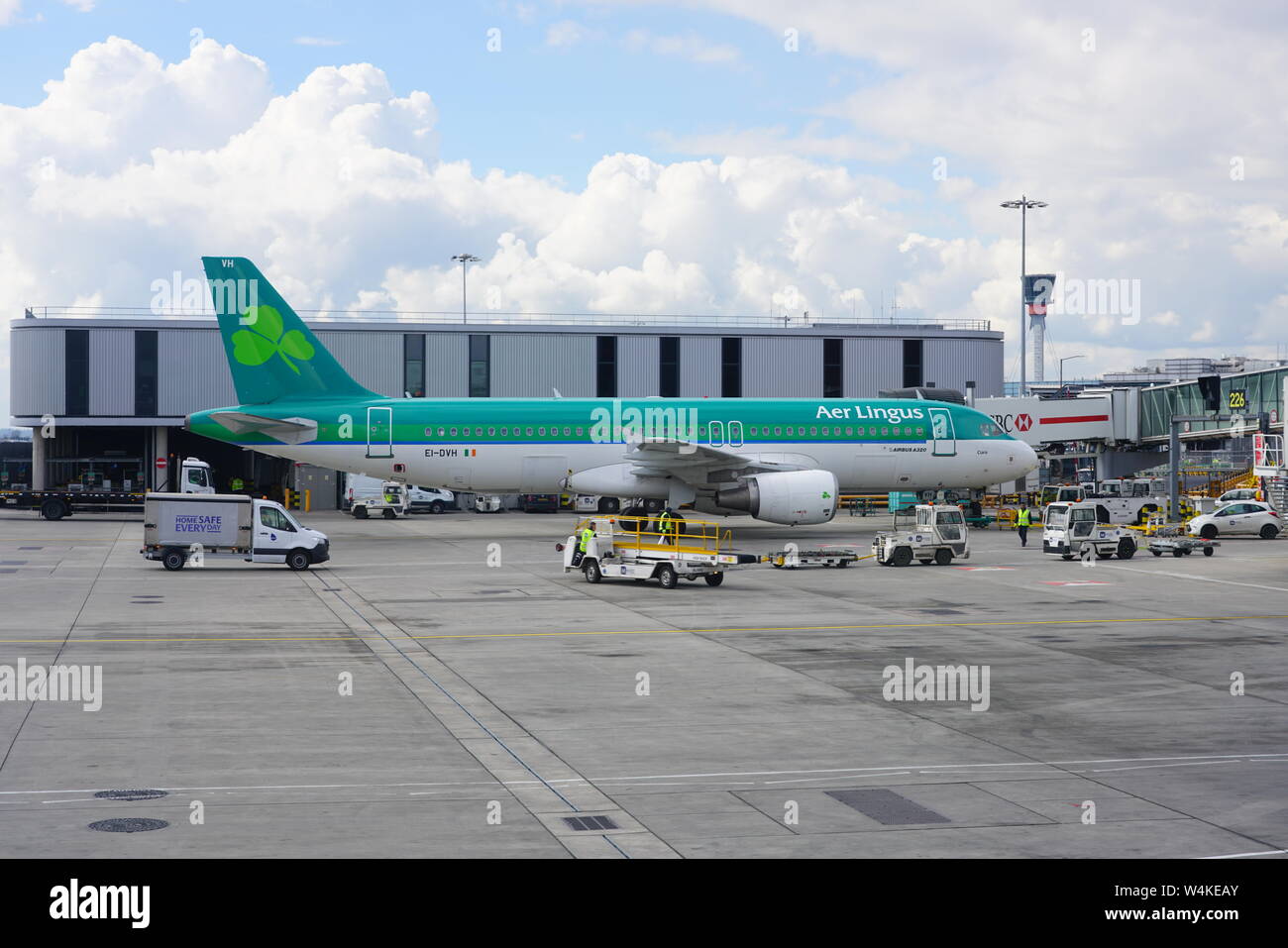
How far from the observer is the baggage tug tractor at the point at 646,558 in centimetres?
3488

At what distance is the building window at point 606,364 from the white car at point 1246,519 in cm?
3901

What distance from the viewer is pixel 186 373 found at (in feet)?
262

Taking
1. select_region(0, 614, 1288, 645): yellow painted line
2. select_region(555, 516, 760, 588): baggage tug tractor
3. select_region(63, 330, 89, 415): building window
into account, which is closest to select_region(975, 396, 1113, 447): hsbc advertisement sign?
select_region(555, 516, 760, 588): baggage tug tractor

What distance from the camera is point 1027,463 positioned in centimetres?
5672

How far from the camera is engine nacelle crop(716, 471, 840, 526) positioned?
48156mm

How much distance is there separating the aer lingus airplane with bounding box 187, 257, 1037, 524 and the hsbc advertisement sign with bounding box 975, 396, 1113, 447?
45.7 feet

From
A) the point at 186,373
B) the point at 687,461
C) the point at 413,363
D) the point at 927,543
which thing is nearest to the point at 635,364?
the point at 413,363

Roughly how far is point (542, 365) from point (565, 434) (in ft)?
96.7

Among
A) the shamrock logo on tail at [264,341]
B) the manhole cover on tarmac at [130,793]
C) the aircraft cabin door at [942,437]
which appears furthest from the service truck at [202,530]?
the aircraft cabin door at [942,437]

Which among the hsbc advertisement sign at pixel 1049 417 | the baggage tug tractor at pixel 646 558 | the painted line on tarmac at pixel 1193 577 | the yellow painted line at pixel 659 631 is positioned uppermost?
the hsbc advertisement sign at pixel 1049 417

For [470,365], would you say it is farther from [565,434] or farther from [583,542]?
[583,542]

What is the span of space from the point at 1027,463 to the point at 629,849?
48867mm

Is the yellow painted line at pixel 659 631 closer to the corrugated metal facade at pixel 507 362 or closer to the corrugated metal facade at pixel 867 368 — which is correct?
the corrugated metal facade at pixel 507 362
